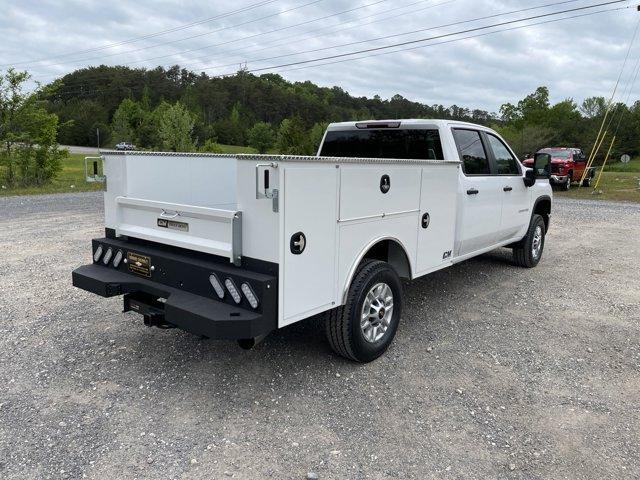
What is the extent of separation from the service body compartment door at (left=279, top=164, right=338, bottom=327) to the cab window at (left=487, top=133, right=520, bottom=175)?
3.35 m

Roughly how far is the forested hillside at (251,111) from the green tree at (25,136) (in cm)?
2548

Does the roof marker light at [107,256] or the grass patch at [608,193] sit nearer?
the roof marker light at [107,256]

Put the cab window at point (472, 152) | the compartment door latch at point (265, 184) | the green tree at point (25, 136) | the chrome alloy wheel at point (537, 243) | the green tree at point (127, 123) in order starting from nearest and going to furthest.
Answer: the compartment door latch at point (265, 184)
the cab window at point (472, 152)
the chrome alloy wheel at point (537, 243)
the green tree at point (25, 136)
the green tree at point (127, 123)

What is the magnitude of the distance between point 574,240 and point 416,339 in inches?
268

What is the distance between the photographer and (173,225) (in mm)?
3758

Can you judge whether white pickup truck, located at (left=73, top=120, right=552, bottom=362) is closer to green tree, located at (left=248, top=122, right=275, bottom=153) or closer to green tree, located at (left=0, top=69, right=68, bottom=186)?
green tree, located at (left=0, top=69, right=68, bottom=186)

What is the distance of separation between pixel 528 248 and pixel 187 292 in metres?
5.42

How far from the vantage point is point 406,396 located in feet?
11.9

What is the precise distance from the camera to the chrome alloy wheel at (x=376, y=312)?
3992 millimetres

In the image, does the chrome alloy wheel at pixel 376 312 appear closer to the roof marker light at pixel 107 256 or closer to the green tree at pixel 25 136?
the roof marker light at pixel 107 256

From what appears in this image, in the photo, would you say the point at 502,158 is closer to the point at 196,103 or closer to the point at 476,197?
the point at 476,197

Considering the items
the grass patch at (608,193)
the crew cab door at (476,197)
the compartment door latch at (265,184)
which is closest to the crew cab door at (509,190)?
the crew cab door at (476,197)

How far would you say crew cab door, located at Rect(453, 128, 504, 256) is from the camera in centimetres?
529

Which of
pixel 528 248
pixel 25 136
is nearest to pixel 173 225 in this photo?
pixel 528 248
